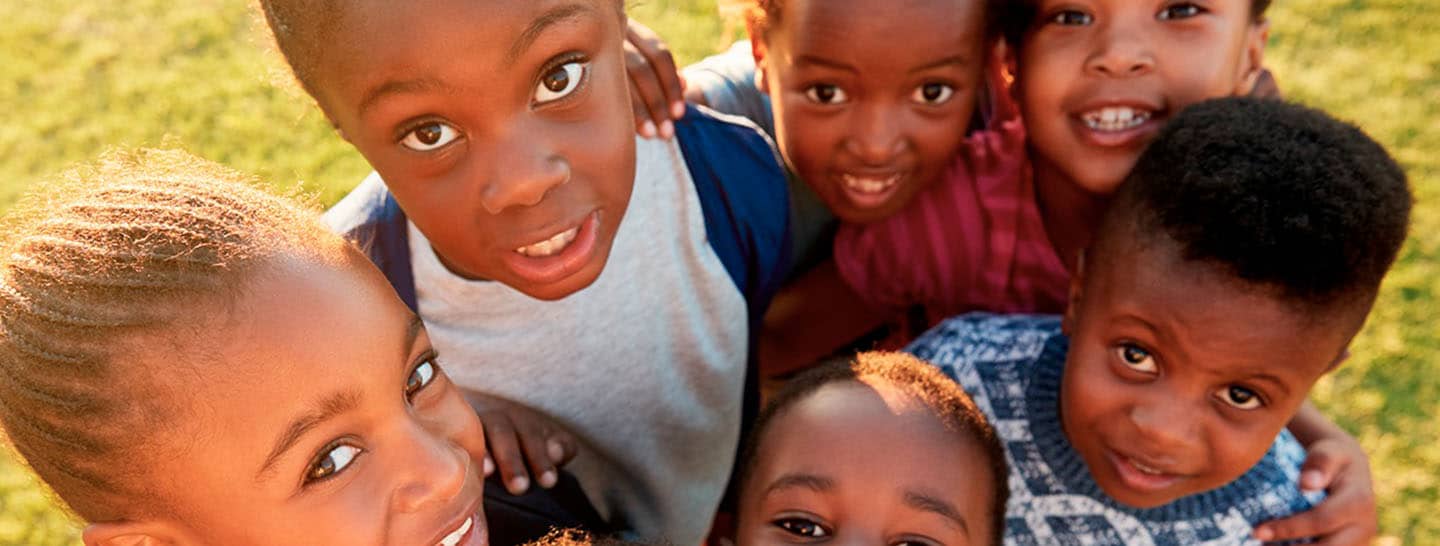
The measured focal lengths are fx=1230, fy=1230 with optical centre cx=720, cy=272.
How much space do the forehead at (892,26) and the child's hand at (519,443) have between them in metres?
0.86

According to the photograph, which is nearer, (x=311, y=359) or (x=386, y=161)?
(x=311, y=359)

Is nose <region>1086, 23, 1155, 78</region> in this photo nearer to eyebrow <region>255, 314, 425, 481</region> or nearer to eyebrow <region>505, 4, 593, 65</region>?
eyebrow <region>505, 4, 593, 65</region>

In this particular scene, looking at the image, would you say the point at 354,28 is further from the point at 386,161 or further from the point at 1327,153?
the point at 1327,153

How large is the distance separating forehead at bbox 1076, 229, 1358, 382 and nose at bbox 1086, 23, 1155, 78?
0.38 meters

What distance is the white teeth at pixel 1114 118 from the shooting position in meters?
2.35

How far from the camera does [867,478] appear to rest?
196cm

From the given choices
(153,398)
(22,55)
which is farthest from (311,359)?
(22,55)

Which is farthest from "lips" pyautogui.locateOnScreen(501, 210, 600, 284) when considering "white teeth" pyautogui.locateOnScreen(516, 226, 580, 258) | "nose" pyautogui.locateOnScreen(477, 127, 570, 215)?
"nose" pyautogui.locateOnScreen(477, 127, 570, 215)

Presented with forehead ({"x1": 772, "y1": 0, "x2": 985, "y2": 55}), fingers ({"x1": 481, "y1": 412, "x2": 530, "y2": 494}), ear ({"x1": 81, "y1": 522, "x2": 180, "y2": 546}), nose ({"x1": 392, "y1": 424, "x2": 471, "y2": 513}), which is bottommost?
fingers ({"x1": 481, "y1": 412, "x2": 530, "y2": 494})

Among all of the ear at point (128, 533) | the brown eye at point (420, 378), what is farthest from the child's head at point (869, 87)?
the ear at point (128, 533)

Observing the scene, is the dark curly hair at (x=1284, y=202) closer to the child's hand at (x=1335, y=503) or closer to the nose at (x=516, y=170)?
the child's hand at (x=1335, y=503)

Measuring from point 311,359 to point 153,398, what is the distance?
0.58 feet

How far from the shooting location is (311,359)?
1.48 metres

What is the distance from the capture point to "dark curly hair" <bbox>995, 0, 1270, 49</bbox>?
2363mm
